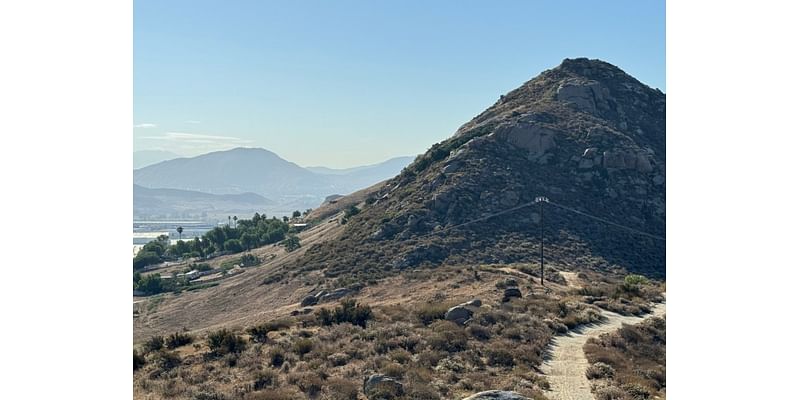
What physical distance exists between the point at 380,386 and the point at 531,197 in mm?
46008

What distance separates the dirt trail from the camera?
16.5m

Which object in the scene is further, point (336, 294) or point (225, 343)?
point (336, 294)

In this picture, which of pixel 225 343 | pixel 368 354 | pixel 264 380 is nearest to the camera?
pixel 264 380

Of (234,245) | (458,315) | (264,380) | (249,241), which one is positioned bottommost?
(234,245)

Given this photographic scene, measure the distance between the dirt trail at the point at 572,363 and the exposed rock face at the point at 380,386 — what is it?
15.0 ft

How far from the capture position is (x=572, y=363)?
19.5 m

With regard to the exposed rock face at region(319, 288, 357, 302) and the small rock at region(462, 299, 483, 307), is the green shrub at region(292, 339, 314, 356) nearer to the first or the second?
the small rock at region(462, 299, 483, 307)

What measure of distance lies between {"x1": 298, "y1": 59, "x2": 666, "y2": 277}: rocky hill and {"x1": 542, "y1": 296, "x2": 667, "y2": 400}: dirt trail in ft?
73.6

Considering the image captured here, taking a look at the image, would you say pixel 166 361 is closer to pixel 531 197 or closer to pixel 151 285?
pixel 531 197

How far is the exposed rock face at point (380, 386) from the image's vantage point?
1549cm

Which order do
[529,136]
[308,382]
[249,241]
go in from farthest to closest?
[249,241], [529,136], [308,382]

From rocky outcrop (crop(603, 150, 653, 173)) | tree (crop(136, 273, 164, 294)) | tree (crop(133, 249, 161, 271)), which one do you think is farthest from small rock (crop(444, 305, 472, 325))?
tree (crop(133, 249, 161, 271))

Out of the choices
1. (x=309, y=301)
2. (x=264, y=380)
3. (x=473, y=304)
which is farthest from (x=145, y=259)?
(x=264, y=380)
